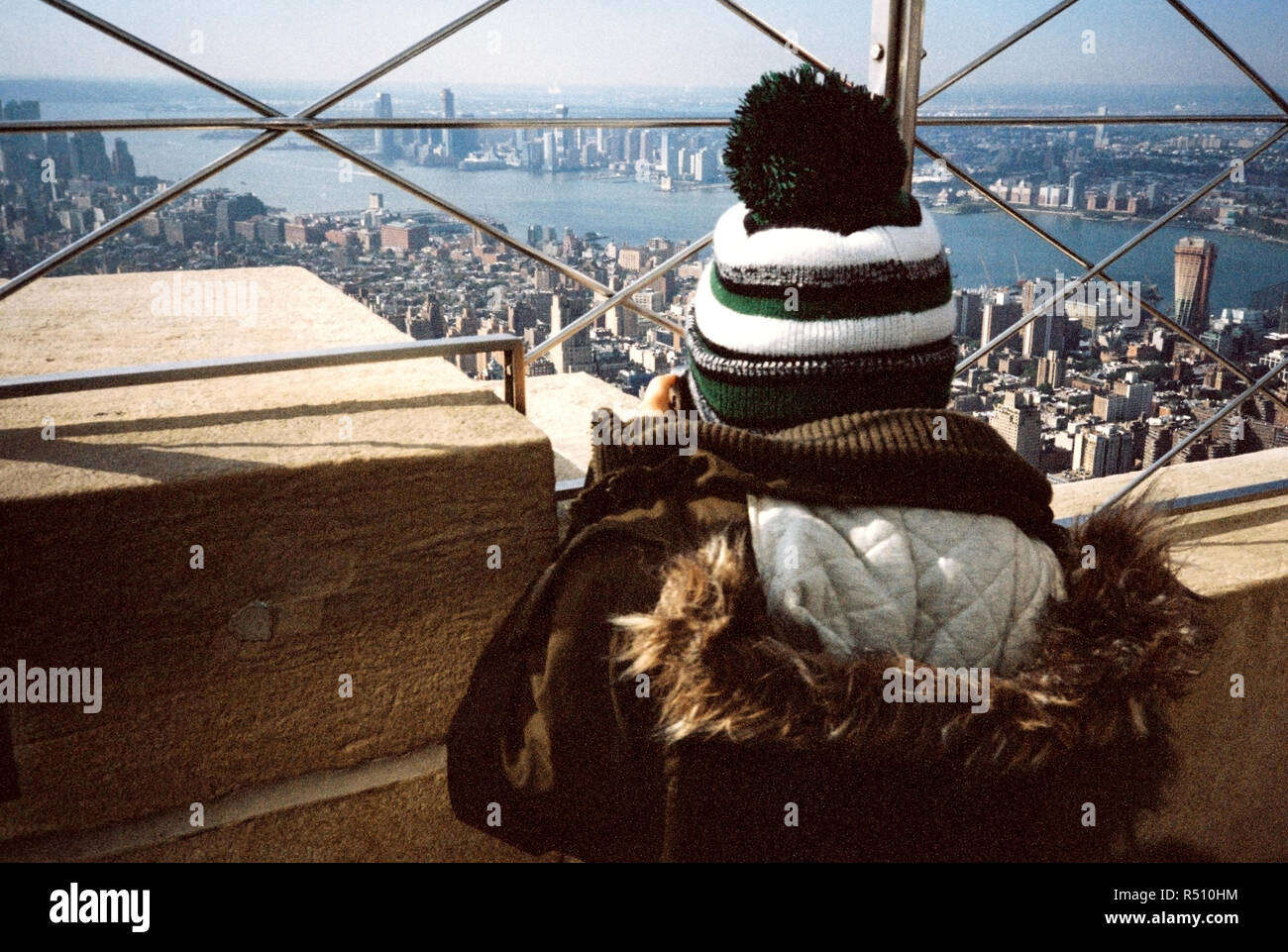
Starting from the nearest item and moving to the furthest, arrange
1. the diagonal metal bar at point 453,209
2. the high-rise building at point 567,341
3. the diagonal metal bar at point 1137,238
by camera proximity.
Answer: the diagonal metal bar at point 453,209
the high-rise building at point 567,341
the diagonal metal bar at point 1137,238

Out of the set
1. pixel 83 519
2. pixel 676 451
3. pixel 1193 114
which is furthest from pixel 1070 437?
pixel 83 519

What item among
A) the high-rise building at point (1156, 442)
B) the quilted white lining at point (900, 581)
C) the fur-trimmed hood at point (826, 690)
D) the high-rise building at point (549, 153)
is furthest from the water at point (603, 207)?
the fur-trimmed hood at point (826, 690)

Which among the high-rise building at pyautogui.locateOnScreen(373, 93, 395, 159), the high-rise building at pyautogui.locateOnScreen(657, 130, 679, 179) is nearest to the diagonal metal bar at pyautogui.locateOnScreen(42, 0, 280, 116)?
the high-rise building at pyautogui.locateOnScreen(373, 93, 395, 159)

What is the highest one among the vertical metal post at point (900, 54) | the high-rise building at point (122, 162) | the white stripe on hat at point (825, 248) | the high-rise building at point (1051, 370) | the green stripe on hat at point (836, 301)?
the vertical metal post at point (900, 54)

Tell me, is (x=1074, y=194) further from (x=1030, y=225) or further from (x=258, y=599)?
(x=258, y=599)

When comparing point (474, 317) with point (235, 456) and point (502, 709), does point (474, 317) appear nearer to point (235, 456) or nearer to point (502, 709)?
point (235, 456)

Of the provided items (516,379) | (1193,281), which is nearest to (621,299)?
(516,379)

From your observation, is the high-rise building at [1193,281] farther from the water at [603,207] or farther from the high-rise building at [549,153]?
the high-rise building at [549,153]
